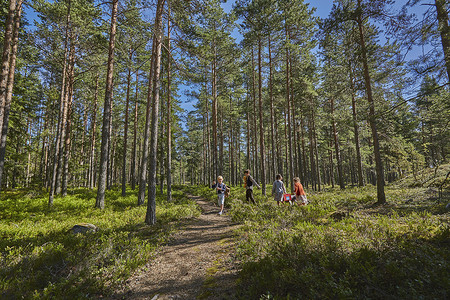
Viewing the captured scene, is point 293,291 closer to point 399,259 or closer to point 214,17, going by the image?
point 399,259

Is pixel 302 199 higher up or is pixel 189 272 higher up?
pixel 302 199

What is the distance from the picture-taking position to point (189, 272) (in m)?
4.46

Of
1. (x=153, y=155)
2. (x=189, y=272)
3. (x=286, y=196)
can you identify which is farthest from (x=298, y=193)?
(x=153, y=155)

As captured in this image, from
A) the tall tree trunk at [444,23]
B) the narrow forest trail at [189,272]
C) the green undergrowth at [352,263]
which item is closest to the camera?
the green undergrowth at [352,263]

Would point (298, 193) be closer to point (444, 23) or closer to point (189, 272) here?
point (189, 272)

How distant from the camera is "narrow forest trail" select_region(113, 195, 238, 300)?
365 cm

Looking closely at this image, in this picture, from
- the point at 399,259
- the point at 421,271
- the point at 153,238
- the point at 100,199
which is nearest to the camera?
the point at 421,271

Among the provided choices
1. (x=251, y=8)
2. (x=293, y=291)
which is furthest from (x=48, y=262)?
(x=251, y=8)

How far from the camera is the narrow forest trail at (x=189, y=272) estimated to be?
365 cm

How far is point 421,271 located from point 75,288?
6.10m

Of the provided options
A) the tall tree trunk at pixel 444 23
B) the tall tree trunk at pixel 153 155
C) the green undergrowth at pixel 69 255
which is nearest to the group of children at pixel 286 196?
the green undergrowth at pixel 69 255

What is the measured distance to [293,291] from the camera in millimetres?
3180

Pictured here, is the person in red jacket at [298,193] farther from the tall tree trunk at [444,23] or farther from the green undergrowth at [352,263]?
the tall tree trunk at [444,23]

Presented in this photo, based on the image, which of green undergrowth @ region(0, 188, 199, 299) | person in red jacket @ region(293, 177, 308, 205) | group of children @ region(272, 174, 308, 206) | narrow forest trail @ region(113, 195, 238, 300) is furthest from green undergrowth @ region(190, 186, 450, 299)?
person in red jacket @ region(293, 177, 308, 205)
